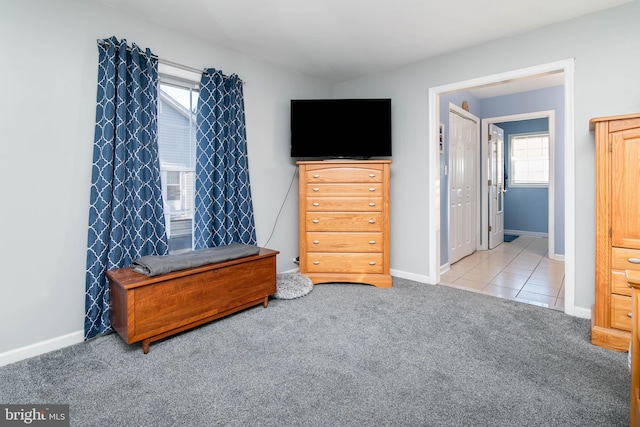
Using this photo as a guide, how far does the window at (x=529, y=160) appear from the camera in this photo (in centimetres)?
673

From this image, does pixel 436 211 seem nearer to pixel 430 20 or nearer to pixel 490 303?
pixel 490 303

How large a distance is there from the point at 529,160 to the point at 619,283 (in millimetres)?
5610

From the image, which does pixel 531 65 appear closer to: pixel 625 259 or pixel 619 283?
pixel 625 259

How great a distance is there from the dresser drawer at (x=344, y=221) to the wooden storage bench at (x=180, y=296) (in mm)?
800

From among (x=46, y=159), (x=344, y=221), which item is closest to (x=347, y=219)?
(x=344, y=221)

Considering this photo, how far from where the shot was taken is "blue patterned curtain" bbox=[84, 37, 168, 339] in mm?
2301

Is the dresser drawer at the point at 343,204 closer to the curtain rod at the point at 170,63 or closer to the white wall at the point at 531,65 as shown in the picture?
the white wall at the point at 531,65

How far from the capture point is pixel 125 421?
1.49 metres

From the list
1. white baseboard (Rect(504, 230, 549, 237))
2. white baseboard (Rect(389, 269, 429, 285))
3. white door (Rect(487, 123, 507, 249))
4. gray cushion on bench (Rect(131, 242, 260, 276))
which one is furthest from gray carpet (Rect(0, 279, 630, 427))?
white baseboard (Rect(504, 230, 549, 237))

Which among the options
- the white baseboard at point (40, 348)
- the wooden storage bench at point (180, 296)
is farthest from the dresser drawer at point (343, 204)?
the white baseboard at point (40, 348)

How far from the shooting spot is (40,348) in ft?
7.00

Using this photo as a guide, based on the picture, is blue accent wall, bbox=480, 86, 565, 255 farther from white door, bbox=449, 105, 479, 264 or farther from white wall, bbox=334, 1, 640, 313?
white wall, bbox=334, 1, 640, 313

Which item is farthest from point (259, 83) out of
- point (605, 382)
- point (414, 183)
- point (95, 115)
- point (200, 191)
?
point (605, 382)

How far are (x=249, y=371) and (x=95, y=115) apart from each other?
204 cm
